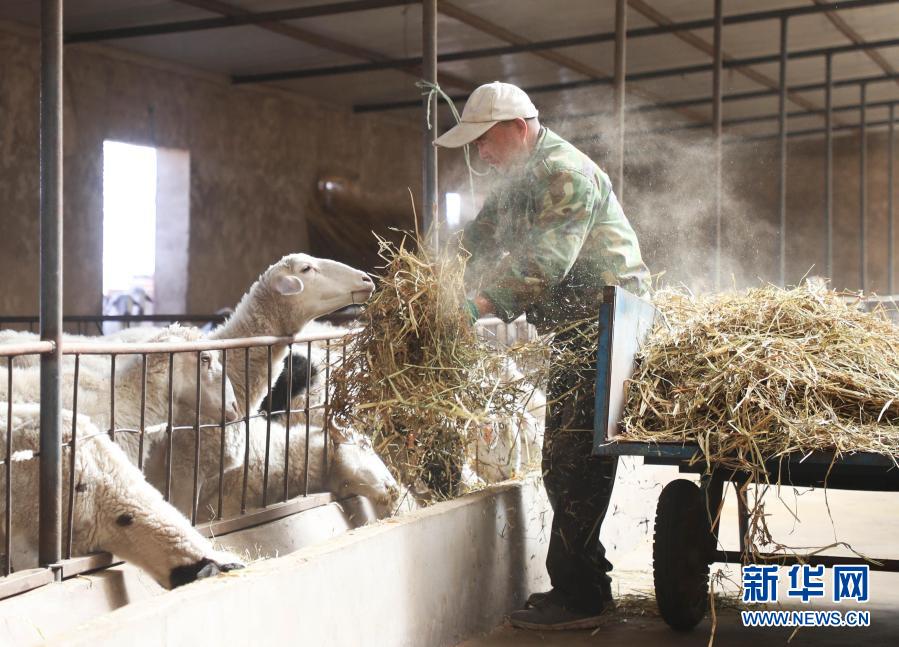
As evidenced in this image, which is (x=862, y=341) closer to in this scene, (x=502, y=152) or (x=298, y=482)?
(x=502, y=152)

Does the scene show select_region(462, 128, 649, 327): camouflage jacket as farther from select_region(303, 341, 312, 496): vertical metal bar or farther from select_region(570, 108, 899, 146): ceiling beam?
select_region(570, 108, 899, 146): ceiling beam

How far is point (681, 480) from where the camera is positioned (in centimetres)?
428

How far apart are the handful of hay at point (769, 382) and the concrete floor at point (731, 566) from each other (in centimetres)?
25

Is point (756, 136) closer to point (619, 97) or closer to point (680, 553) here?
point (619, 97)

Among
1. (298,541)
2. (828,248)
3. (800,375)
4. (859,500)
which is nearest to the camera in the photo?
(800,375)

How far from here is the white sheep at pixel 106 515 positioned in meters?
3.92

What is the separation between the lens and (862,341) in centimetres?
409

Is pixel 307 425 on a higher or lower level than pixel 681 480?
higher

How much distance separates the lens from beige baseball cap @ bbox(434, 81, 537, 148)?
4340 mm

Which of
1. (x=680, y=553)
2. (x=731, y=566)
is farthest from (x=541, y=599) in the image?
(x=731, y=566)

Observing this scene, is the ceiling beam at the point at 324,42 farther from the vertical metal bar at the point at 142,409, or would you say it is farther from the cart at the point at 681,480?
the cart at the point at 681,480

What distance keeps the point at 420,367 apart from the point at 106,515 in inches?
50.5

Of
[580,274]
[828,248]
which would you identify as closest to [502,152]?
[580,274]

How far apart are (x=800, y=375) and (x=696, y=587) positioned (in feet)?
3.30
